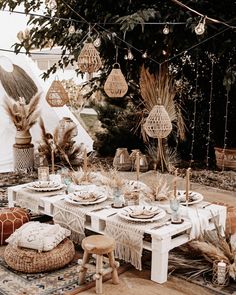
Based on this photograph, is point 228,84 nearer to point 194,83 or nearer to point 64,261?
point 194,83

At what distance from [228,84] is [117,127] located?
2.31 metres

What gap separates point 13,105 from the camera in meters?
6.49

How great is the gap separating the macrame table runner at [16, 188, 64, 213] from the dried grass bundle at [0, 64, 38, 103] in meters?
2.98

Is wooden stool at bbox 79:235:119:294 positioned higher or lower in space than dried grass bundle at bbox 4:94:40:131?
lower

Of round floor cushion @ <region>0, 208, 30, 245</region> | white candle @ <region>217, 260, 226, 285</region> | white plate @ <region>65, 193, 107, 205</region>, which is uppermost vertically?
white plate @ <region>65, 193, 107, 205</region>

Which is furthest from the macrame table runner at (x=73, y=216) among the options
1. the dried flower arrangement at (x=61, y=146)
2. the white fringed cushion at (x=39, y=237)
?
the dried flower arrangement at (x=61, y=146)

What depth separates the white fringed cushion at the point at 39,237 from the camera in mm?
3430

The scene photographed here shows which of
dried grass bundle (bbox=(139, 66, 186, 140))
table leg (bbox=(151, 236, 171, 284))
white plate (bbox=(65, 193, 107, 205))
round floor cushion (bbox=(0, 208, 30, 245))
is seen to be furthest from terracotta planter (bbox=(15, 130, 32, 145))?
table leg (bbox=(151, 236, 171, 284))

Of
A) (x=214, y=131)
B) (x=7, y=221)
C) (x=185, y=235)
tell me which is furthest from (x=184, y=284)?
(x=214, y=131)

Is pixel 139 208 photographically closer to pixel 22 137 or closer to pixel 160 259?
pixel 160 259

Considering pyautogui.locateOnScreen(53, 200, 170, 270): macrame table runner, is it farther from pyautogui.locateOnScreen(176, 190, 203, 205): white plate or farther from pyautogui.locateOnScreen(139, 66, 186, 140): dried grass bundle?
pyautogui.locateOnScreen(139, 66, 186, 140): dried grass bundle

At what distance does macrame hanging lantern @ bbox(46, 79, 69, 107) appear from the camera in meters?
6.36

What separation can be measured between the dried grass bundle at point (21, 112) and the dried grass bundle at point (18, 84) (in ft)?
1.91

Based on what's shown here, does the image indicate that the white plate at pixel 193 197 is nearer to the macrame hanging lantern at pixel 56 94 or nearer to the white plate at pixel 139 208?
the white plate at pixel 139 208
